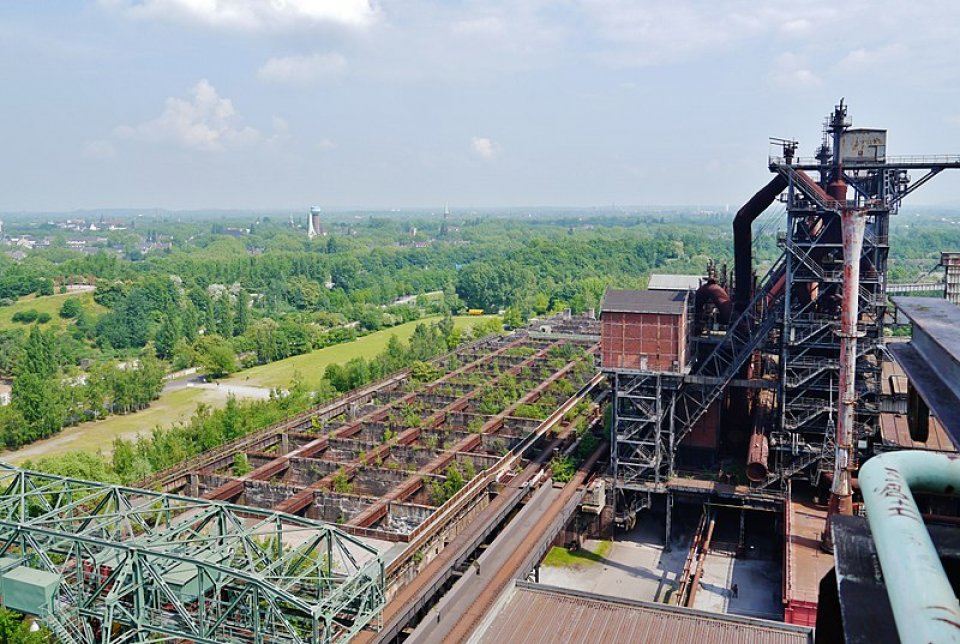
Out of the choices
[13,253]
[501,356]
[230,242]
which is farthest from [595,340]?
[13,253]

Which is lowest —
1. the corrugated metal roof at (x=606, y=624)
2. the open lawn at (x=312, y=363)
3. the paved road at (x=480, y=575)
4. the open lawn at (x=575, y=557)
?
the open lawn at (x=575, y=557)

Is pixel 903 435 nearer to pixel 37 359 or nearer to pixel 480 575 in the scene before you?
pixel 480 575

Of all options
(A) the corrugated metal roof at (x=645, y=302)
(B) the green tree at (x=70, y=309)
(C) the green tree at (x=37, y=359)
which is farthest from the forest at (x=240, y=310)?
(A) the corrugated metal roof at (x=645, y=302)

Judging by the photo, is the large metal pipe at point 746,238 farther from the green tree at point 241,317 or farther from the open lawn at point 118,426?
the green tree at point 241,317

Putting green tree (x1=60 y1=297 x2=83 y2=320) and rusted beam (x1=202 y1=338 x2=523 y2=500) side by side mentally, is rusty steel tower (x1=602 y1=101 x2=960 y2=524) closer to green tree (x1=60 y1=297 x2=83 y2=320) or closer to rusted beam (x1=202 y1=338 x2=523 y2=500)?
rusted beam (x1=202 y1=338 x2=523 y2=500)

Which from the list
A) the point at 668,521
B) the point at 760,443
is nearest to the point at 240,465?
the point at 668,521

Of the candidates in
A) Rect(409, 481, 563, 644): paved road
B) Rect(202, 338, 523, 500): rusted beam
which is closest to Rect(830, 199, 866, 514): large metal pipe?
Rect(409, 481, 563, 644): paved road
